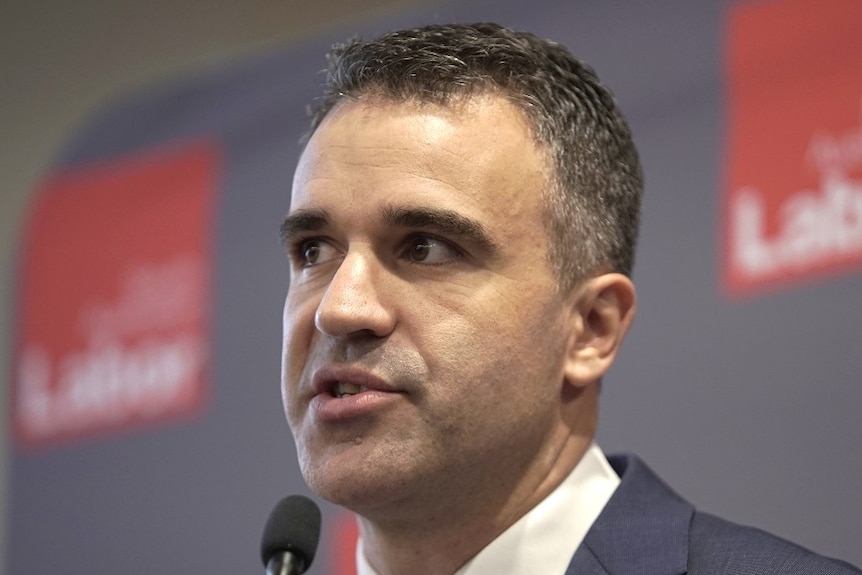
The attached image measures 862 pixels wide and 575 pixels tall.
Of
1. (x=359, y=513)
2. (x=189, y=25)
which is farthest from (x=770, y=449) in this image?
(x=189, y=25)

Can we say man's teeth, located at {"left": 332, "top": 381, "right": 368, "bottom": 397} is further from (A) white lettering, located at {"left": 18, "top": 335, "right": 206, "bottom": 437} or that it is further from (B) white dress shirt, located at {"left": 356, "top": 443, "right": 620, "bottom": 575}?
(A) white lettering, located at {"left": 18, "top": 335, "right": 206, "bottom": 437}

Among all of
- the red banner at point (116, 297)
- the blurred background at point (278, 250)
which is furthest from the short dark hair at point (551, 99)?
the red banner at point (116, 297)

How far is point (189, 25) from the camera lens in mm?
4988

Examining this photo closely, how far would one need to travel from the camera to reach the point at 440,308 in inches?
84.7

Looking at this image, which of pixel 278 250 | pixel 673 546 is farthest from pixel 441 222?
pixel 278 250

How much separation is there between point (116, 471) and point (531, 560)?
2484mm

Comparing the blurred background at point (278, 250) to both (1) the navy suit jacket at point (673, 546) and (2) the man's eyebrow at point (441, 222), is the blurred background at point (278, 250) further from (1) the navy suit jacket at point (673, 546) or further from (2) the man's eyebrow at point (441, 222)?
(2) the man's eyebrow at point (441, 222)

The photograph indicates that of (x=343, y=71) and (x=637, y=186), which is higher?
(x=343, y=71)

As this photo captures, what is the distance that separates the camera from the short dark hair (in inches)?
91.7

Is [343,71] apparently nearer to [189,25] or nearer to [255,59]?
[255,59]

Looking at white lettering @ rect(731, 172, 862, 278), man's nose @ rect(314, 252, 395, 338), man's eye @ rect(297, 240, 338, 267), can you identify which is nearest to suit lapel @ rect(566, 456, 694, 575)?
man's nose @ rect(314, 252, 395, 338)

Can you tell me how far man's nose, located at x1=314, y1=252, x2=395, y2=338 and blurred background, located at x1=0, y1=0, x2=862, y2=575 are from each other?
4.17ft

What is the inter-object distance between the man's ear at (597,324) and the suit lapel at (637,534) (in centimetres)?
22

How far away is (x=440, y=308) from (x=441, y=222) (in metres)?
0.15
